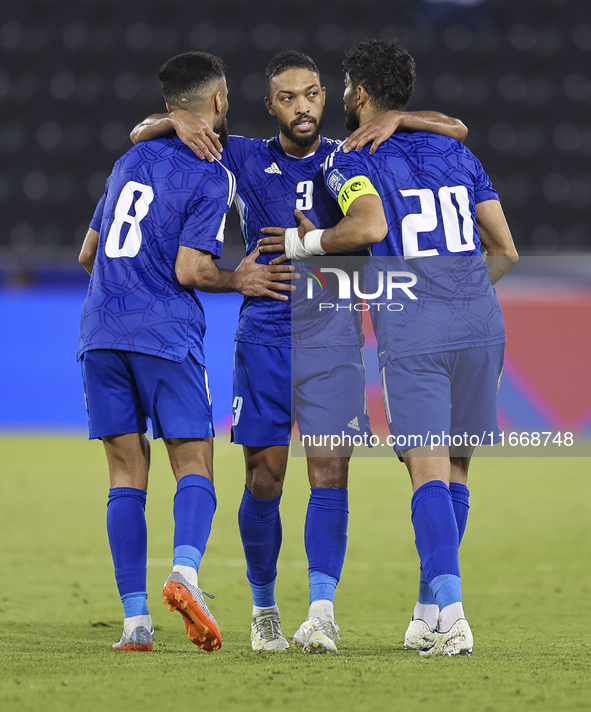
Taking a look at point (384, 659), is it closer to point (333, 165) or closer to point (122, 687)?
point (122, 687)

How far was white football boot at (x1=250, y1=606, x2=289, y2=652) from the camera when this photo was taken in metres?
2.82

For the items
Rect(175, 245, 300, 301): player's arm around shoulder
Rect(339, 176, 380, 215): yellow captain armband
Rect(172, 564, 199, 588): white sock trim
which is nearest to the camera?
Rect(172, 564, 199, 588): white sock trim

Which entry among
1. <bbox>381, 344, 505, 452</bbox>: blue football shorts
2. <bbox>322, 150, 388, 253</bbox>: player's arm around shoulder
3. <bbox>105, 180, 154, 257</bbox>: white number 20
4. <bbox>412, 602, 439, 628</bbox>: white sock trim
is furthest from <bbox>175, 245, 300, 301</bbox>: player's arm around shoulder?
<bbox>412, 602, 439, 628</bbox>: white sock trim

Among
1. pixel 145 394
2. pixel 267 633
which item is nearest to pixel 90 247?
pixel 145 394

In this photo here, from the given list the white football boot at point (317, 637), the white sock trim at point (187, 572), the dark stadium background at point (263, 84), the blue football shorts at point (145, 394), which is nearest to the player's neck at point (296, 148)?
the blue football shorts at point (145, 394)

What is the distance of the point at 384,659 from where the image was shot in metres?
2.46

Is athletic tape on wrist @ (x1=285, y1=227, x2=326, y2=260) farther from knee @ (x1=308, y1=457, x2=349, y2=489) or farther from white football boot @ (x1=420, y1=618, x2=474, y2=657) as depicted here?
white football boot @ (x1=420, y1=618, x2=474, y2=657)

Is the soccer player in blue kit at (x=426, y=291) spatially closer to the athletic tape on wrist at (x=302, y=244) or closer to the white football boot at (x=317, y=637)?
the athletic tape on wrist at (x=302, y=244)

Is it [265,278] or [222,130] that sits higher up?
[222,130]

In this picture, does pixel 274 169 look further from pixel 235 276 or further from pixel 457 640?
pixel 457 640

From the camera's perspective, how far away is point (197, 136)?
2842mm

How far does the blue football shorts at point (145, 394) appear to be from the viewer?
2.73 meters

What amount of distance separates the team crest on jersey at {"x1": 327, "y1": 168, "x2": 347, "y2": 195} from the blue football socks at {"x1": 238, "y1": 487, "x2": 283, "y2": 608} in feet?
3.43

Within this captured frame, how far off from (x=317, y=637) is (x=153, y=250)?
4.19 ft
